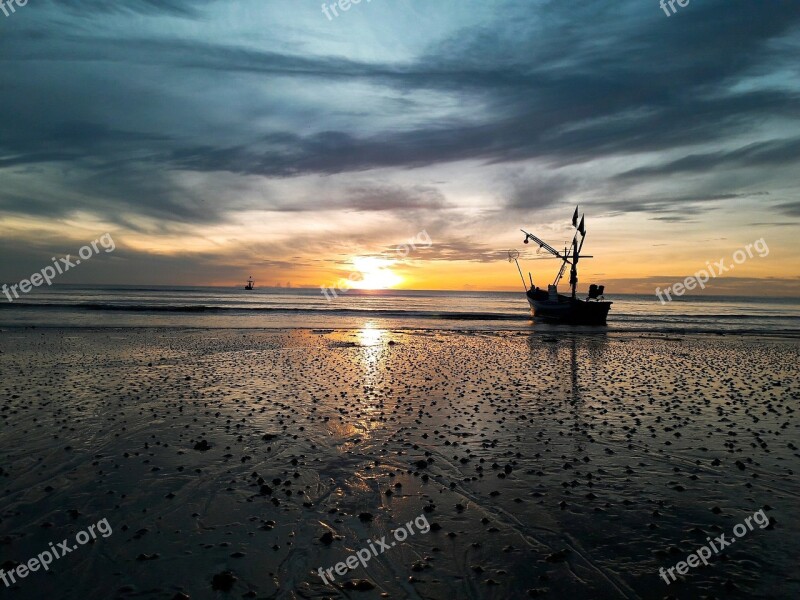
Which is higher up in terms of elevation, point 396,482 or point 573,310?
point 573,310

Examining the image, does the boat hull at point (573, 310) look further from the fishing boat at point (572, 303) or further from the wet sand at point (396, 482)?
the wet sand at point (396, 482)

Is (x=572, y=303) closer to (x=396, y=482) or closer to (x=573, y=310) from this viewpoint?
(x=573, y=310)

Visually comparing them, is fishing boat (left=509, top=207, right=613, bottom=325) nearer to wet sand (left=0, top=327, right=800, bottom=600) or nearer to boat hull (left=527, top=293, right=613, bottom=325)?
boat hull (left=527, top=293, right=613, bottom=325)

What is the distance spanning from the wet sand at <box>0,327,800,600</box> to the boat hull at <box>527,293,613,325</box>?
42.9 metres

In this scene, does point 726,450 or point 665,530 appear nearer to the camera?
point 665,530

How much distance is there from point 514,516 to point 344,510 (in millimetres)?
3072

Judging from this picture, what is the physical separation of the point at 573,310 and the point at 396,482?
61.1 metres

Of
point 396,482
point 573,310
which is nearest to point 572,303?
point 573,310

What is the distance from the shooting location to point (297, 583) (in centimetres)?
653

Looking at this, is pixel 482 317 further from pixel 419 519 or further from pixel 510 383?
pixel 419 519

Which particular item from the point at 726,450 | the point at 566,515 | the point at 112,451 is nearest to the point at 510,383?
the point at 726,450

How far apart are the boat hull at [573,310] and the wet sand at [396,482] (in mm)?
42937

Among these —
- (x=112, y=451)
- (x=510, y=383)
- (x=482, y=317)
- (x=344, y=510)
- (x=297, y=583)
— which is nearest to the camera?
(x=297, y=583)

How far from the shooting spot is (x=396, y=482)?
10.0 meters
